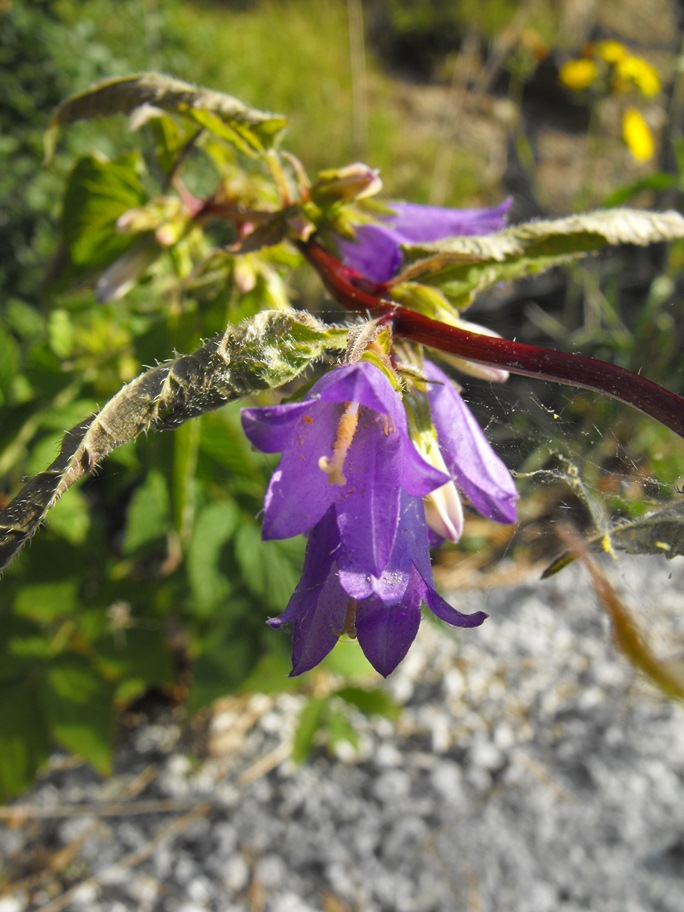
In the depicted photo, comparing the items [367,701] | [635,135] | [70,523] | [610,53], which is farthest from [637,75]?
[70,523]

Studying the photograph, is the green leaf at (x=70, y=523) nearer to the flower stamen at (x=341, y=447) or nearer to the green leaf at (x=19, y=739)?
the green leaf at (x=19, y=739)

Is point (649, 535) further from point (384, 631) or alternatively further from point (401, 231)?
point (401, 231)

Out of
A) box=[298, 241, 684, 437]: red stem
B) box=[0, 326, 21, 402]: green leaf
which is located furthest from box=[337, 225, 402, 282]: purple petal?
box=[0, 326, 21, 402]: green leaf

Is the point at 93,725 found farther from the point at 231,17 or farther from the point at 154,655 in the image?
the point at 231,17

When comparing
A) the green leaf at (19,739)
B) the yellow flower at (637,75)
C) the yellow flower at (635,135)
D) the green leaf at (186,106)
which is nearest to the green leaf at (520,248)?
the green leaf at (186,106)

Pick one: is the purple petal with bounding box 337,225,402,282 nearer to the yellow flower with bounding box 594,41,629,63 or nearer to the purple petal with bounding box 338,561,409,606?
the purple petal with bounding box 338,561,409,606

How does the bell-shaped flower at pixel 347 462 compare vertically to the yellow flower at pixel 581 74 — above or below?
above
